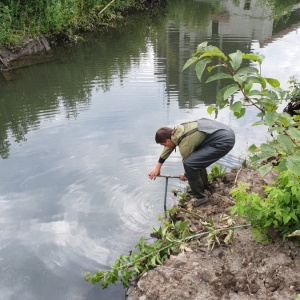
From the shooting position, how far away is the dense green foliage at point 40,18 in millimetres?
11422

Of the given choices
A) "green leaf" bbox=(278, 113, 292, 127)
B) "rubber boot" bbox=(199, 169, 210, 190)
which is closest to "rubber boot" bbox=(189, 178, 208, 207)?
"rubber boot" bbox=(199, 169, 210, 190)

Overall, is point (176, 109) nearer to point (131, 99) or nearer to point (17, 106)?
point (131, 99)

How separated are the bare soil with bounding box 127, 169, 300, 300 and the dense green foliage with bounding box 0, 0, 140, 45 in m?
9.44

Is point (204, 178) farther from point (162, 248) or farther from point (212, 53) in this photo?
point (212, 53)

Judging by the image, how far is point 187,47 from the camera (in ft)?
48.1

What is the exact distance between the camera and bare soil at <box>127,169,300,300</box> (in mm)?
3289

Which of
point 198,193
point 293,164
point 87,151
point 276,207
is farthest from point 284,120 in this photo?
point 87,151

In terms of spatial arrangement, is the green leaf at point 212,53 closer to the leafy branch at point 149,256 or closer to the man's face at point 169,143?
the leafy branch at point 149,256

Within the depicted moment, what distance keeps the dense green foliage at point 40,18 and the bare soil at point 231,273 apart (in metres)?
9.44

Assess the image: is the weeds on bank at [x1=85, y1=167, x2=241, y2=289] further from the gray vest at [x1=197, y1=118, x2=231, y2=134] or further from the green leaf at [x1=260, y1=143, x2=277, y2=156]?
the green leaf at [x1=260, y1=143, x2=277, y2=156]

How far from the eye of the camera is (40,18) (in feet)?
41.6

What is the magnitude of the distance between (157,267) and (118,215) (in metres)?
1.35

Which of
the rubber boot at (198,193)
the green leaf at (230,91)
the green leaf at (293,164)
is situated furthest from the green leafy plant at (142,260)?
the green leaf at (230,91)

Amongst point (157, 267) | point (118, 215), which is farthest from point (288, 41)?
point (157, 267)
